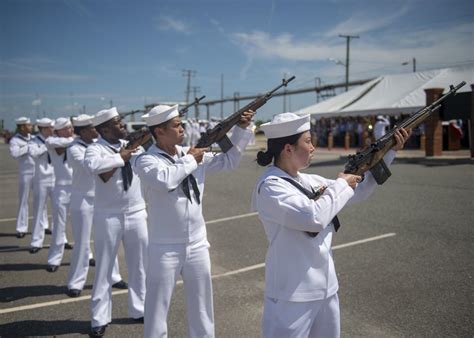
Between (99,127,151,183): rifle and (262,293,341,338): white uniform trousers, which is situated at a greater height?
(99,127,151,183): rifle

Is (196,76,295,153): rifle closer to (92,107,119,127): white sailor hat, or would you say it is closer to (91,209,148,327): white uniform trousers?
(91,209,148,327): white uniform trousers

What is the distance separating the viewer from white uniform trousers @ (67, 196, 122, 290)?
5.50 meters

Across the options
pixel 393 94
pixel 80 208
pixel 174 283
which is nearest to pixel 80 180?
pixel 80 208

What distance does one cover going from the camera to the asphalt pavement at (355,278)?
432cm

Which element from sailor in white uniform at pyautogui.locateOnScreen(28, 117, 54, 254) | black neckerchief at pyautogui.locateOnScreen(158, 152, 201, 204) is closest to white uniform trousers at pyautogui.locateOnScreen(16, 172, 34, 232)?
sailor in white uniform at pyautogui.locateOnScreen(28, 117, 54, 254)

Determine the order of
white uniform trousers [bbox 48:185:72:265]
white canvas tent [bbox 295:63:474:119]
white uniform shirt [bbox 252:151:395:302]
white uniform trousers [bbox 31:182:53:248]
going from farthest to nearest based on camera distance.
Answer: white canvas tent [bbox 295:63:474:119]
white uniform trousers [bbox 31:182:53:248]
white uniform trousers [bbox 48:185:72:265]
white uniform shirt [bbox 252:151:395:302]

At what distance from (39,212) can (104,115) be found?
159 inches

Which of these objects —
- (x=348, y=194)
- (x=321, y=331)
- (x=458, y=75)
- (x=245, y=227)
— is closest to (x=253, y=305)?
(x=321, y=331)

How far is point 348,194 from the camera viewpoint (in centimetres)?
254

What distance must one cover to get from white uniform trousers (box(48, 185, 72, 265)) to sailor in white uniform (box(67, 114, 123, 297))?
1.25 m

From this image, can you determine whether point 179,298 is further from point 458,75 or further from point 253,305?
point 458,75

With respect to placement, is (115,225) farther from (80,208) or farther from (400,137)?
(400,137)

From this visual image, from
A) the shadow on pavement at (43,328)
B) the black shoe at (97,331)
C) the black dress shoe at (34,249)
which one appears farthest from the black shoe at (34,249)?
the black shoe at (97,331)

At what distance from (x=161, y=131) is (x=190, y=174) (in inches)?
18.2
